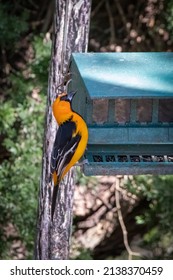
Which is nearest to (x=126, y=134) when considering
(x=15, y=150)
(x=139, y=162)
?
(x=139, y=162)

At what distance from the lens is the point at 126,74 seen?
4.00m

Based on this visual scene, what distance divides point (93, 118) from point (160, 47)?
3462 millimetres

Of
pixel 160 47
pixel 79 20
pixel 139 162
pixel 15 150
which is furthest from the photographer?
pixel 160 47

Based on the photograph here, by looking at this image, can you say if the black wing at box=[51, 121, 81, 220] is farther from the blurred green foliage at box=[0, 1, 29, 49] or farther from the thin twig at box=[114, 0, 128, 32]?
the thin twig at box=[114, 0, 128, 32]

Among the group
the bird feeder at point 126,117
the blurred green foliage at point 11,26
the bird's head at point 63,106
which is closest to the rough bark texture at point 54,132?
the bird feeder at point 126,117

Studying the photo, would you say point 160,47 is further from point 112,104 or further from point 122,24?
point 112,104

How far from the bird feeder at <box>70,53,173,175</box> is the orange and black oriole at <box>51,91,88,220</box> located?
9 cm

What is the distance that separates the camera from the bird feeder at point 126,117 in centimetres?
378

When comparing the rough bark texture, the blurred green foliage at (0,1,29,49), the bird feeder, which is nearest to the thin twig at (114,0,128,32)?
the blurred green foliage at (0,1,29,49)

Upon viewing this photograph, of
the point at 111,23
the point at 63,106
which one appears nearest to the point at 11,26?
the point at 111,23

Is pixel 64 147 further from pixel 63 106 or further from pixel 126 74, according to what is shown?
pixel 126 74

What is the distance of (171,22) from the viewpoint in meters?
6.50

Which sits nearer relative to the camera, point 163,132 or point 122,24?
point 163,132

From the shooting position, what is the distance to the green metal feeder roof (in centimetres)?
369
